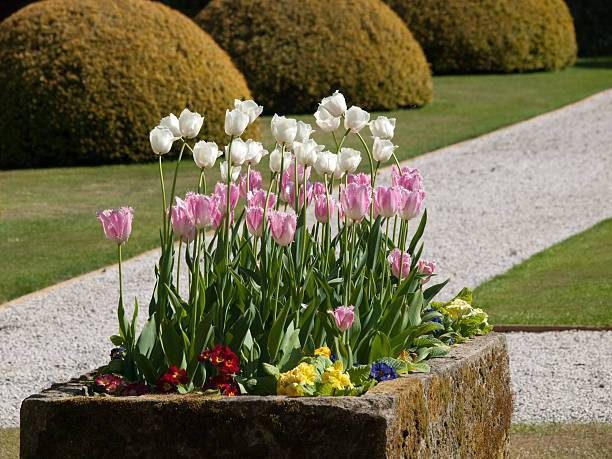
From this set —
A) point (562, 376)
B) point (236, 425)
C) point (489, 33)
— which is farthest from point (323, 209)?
point (489, 33)

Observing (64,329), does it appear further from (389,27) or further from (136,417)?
(389,27)

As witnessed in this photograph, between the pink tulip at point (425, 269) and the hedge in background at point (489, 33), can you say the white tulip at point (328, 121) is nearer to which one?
the pink tulip at point (425, 269)

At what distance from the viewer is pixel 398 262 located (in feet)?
14.4

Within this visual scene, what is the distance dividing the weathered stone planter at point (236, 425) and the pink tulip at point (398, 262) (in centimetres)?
62


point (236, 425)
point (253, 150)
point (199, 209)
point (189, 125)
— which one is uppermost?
point (189, 125)

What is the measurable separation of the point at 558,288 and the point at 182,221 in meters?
5.28

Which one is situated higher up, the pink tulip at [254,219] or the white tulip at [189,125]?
the white tulip at [189,125]

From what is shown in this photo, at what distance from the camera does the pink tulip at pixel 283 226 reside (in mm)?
3754

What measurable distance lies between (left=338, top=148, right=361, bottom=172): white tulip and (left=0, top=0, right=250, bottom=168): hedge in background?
10075mm

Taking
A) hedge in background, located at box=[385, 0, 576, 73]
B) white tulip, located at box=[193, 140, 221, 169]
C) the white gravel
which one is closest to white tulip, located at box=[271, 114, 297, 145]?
white tulip, located at box=[193, 140, 221, 169]

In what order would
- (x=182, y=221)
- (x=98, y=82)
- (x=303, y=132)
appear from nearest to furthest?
(x=182, y=221), (x=303, y=132), (x=98, y=82)

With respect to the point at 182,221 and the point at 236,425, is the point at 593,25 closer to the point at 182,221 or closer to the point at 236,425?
the point at 182,221

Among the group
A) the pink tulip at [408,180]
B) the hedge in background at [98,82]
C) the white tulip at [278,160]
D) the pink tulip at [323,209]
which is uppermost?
the white tulip at [278,160]

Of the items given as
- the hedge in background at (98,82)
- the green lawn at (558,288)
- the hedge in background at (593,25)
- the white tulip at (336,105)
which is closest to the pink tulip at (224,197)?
the white tulip at (336,105)
